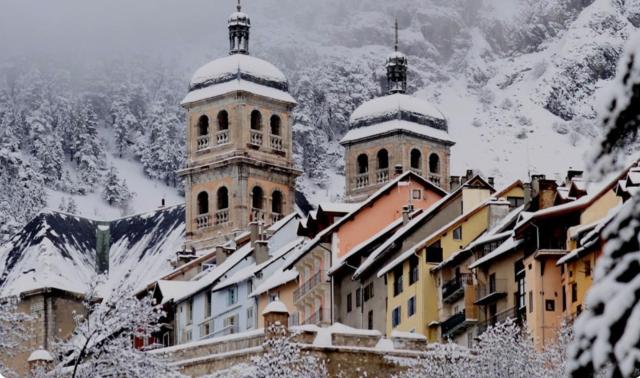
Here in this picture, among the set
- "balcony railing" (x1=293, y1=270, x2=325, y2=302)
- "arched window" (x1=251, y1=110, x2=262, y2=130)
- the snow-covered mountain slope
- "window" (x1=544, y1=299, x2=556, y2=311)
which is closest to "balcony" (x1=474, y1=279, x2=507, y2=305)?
"window" (x1=544, y1=299, x2=556, y2=311)

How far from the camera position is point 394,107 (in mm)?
94688

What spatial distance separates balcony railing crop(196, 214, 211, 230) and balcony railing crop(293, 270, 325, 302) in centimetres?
3600

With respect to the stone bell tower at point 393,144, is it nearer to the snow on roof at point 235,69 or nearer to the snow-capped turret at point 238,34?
the snow on roof at point 235,69

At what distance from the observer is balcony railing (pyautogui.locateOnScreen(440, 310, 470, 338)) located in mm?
44656

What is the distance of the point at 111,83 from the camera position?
11931 centimetres

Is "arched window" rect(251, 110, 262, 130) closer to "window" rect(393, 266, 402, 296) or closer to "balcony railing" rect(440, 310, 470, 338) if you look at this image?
"window" rect(393, 266, 402, 296)

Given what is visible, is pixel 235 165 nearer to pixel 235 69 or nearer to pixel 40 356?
pixel 235 69

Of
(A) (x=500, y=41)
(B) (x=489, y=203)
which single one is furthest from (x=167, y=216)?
(B) (x=489, y=203)

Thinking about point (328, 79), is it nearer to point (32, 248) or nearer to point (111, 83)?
point (111, 83)

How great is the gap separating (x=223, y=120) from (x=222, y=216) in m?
5.06

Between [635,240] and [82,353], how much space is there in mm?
23034

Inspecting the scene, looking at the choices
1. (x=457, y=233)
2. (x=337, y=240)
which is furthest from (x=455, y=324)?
(x=337, y=240)

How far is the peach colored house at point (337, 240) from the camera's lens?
55344 millimetres

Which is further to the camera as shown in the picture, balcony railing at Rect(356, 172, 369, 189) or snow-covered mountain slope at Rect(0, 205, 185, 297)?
balcony railing at Rect(356, 172, 369, 189)
